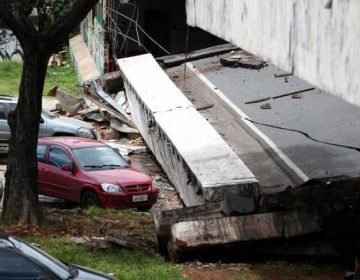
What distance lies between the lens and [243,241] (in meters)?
12.3

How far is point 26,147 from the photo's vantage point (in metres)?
14.0

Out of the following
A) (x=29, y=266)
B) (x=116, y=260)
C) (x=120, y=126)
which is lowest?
(x=120, y=126)

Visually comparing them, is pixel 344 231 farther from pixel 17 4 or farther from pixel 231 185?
pixel 17 4

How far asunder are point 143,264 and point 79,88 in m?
24.5

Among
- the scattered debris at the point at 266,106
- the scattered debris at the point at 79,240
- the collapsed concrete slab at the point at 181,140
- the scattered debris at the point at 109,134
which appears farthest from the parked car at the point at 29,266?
the scattered debris at the point at 109,134

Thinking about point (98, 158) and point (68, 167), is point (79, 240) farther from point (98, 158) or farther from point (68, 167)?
point (98, 158)

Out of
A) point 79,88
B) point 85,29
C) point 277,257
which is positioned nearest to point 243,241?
point 277,257

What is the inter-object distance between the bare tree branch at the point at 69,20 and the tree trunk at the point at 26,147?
0.88ft

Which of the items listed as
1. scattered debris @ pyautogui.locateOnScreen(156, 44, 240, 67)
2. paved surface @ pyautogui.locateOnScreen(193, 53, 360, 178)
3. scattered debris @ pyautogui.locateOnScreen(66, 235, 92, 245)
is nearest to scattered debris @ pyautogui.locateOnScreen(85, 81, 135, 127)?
scattered debris @ pyautogui.locateOnScreen(156, 44, 240, 67)

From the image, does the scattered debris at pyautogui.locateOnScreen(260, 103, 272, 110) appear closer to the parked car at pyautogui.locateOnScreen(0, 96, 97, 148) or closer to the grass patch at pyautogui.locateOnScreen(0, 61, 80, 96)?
the parked car at pyautogui.locateOnScreen(0, 96, 97, 148)

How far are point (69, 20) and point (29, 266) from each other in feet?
20.0

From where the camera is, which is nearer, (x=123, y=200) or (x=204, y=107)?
(x=123, y=200)

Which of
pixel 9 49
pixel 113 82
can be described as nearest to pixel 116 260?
pixel 113 82

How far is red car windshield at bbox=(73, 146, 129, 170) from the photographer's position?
19.4m
